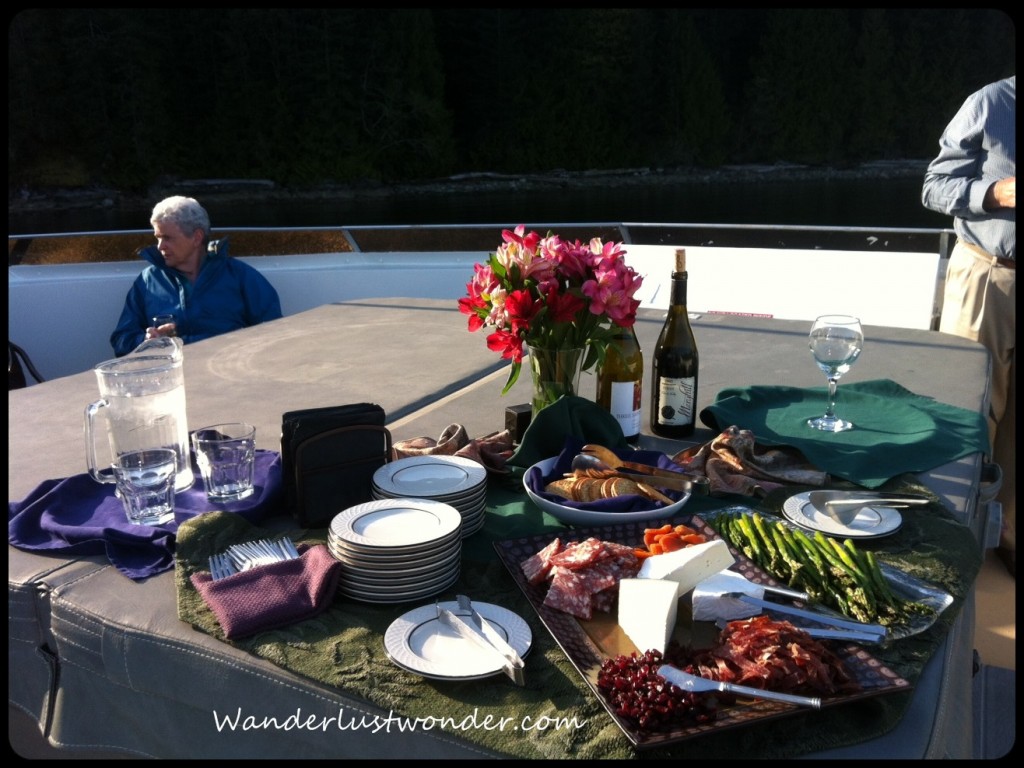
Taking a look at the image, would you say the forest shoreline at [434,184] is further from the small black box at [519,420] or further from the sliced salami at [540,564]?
the sliced salami at [540,564]

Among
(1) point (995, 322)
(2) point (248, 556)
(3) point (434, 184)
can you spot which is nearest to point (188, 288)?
(2) point (248, 556)

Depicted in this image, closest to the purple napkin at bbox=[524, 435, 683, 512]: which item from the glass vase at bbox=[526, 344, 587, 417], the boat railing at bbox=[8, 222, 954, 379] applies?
the glass vase at bbox=[526, 344, 587, 417]

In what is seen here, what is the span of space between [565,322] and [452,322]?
4.73ft

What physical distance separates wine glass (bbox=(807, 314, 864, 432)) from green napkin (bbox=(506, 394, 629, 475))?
1.40 ft

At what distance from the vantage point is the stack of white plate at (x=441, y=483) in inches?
45.2

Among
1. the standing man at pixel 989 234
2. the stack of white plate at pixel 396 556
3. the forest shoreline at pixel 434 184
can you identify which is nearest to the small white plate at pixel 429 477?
the stack of white plate at pixel 396 556

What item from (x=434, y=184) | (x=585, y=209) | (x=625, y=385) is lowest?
(x=585, y=209)

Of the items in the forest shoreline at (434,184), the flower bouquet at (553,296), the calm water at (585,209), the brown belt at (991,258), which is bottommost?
the calm water at (585,209)

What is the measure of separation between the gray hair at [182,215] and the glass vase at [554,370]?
2308mm

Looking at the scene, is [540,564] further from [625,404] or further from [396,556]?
[625,404]

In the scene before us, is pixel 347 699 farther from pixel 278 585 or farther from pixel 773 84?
pixel 773 84

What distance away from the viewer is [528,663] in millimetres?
865

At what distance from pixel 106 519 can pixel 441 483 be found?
1.69ft

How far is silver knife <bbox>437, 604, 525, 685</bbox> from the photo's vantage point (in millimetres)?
816
